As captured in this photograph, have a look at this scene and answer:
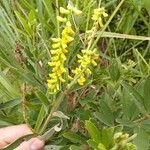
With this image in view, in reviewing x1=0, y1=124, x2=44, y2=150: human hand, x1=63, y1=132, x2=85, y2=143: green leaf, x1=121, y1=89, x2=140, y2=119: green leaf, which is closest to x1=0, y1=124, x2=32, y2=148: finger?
x1=0, y1=124, x2=44, y2=150: human hand

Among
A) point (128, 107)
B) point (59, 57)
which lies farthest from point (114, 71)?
point (59, 57)

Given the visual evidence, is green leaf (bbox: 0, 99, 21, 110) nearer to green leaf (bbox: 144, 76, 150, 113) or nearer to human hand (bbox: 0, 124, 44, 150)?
human hand (bbox: 0, 124, 44, 150)

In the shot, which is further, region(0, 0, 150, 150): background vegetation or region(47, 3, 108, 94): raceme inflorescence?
region(0, 0, 150, 150): background vegetation

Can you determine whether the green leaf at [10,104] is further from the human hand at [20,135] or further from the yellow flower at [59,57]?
the yellow flower at [59,57]

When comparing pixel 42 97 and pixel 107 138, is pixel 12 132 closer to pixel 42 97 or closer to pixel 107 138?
pixel 42 97

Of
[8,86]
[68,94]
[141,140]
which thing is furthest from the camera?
[8,86]

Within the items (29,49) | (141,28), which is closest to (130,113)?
(29,49)

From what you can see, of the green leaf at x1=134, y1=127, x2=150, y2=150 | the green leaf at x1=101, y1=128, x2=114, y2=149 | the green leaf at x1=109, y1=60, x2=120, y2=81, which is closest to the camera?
the green leaf at x1=101, y1=128, x2=114, y2=149

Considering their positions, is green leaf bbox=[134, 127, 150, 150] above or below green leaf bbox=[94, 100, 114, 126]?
below
